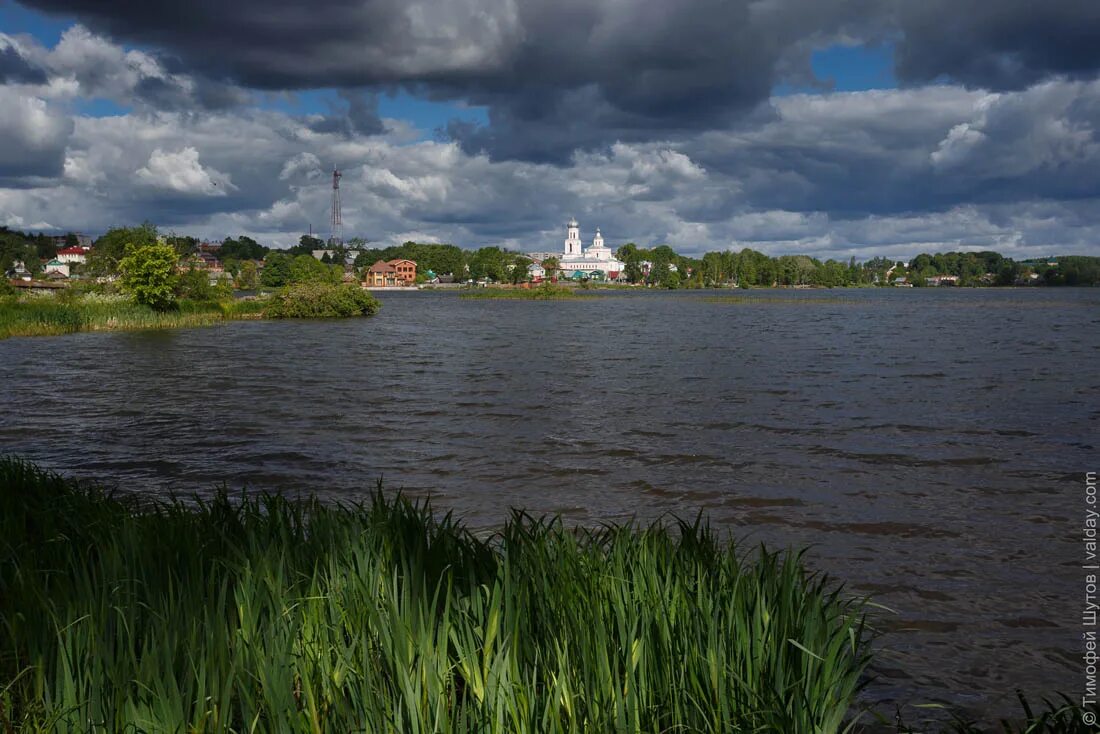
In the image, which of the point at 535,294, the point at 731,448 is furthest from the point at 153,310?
the point at 535,294

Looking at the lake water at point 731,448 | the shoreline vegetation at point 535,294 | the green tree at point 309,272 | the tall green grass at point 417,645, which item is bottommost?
the lake water at point 731,448

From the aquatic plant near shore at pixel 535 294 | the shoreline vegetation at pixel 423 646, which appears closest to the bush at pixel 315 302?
the shoreline vegetation at pixel 423 646

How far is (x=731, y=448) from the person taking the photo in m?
15.9

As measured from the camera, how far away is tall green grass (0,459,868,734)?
12.2 feet

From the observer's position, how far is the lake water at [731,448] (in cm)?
809

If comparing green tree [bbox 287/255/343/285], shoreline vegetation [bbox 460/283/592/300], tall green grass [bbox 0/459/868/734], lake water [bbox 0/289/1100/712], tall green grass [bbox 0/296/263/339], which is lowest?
lake water [bbox 0/289/1100/712]

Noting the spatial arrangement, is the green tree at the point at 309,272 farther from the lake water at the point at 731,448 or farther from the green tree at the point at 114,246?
the lake water at the point at 731,448

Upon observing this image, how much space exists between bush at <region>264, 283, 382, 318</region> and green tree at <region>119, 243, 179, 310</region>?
11.0 meters

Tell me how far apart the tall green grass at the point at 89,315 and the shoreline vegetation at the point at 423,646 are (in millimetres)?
49684

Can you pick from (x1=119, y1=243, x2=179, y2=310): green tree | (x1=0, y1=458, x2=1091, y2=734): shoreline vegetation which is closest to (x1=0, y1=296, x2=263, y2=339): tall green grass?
(x1=119, y1=243, x2=179, y2=310): green tree

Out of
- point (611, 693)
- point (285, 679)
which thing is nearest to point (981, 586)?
point (611, 693)

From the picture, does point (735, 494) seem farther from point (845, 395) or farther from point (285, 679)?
point (845, 395)

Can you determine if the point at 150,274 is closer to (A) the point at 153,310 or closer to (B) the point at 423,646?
(A) the point at 153,310

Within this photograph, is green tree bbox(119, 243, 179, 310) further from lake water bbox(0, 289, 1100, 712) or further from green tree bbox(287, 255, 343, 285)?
green tree bbox(287, 255, 343, 285)
